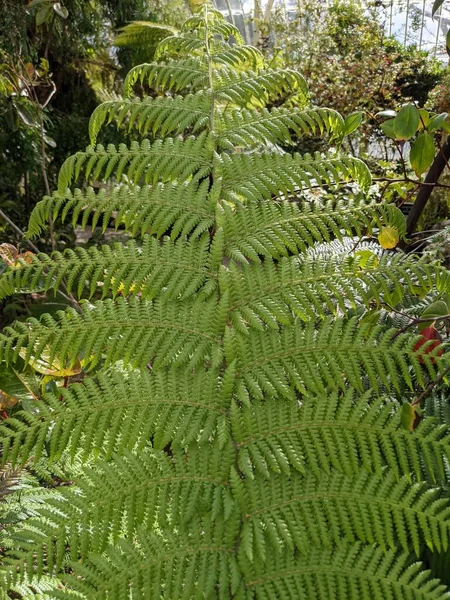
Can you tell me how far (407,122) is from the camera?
172cm

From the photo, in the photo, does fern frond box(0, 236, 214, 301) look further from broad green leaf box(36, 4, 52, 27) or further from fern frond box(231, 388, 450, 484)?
broad green leaf box(36, 4, 52, 27)

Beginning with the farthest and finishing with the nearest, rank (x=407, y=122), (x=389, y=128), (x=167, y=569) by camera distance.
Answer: (x=389, y=128) < (x=407, y=122) < (x=167, y=569)

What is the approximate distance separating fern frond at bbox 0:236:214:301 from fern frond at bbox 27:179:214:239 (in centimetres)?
5

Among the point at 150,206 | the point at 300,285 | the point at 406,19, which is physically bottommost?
the point at 300,285

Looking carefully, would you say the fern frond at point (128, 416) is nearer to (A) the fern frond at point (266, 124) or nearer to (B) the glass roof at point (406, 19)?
(A) the fern frond at point (266, 124)

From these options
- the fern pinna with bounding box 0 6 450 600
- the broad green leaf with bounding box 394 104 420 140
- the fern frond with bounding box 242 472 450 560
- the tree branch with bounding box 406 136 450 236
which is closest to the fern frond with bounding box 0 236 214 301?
the fern pinna with bounding box 0 6 450 600

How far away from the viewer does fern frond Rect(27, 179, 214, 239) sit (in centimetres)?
122

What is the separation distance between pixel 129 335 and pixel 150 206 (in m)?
0.31

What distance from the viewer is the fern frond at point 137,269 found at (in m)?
1.15

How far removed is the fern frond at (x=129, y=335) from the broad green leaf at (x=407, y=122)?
3.14 feet

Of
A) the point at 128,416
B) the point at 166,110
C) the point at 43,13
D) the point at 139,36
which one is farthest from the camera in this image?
the point at 139,36

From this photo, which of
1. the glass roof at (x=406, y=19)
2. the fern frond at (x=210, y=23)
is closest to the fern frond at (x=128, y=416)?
the fern frond at (x=210, y=23)

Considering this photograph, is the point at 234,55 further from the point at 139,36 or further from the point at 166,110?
the point at 139,36

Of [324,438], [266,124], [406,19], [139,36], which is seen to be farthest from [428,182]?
[406,19]
